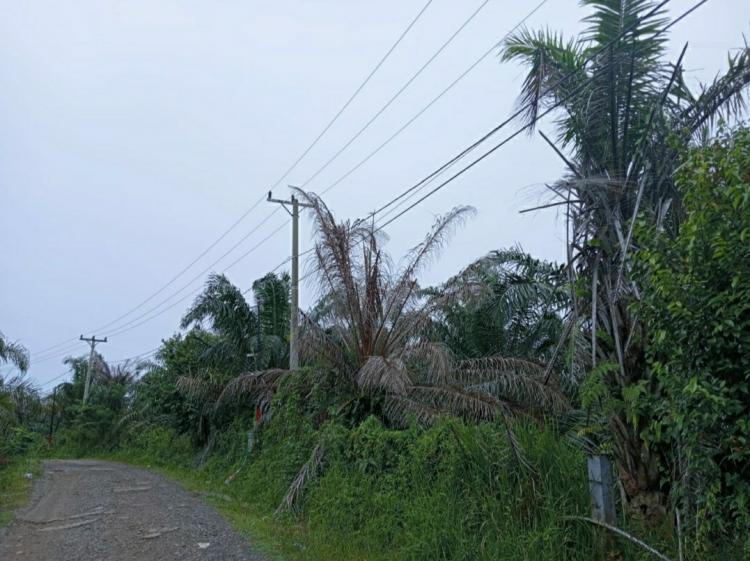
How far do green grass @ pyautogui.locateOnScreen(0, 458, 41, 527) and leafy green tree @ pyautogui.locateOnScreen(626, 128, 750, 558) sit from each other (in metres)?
10.7

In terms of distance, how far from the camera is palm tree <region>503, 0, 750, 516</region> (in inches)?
230

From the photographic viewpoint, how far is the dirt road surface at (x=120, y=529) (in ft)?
27.5

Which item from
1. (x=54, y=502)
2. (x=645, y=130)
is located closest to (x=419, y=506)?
(x=645, y=130)

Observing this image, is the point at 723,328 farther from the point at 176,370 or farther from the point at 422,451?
the point at 176,370

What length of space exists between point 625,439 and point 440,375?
17.7ft

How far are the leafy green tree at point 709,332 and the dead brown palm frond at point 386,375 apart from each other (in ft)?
20.6

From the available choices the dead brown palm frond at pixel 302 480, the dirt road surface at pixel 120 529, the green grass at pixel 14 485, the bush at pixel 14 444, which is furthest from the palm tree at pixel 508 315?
the bush at pixel 14 444

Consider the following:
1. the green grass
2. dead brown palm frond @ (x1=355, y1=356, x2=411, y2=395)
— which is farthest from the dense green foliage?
the green grass

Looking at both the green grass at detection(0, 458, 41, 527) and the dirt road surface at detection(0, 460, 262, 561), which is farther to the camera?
the green grass at detection(0, 458, 41, 527)

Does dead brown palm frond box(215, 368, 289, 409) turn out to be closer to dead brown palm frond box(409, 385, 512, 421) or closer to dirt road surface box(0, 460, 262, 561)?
dirt road surface box(0, 460, 262, 561)

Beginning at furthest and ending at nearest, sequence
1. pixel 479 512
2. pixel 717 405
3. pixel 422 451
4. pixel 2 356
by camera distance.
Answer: pixel 2 356 < pixel 422 451 < pixel 479 512 < pixel 717 405

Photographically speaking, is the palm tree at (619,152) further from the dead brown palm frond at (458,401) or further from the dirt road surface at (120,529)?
the dirt road surface at (120,529)

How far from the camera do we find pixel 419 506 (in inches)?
305

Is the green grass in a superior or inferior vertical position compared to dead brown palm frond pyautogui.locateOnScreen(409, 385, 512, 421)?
inferior
